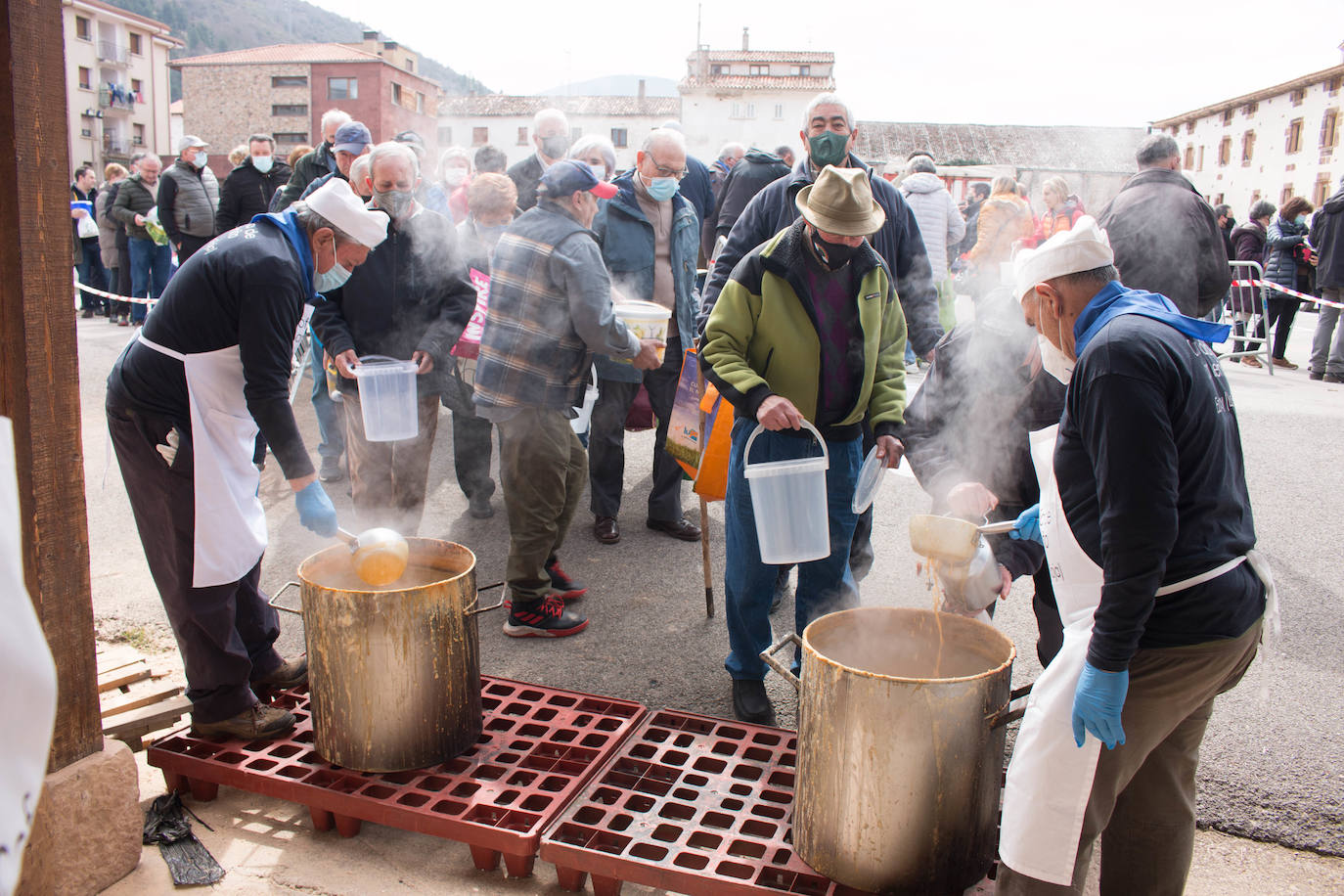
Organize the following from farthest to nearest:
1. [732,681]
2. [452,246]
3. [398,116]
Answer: [398,116]
[452,246]
[732,681]

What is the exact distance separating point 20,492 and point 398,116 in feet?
242

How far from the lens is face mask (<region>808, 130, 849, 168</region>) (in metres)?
4.47

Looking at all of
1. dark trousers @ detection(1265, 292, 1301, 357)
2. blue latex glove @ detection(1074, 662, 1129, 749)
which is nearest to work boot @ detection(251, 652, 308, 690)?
blue latex glove @ detection(1074, 662, 1129, 749)

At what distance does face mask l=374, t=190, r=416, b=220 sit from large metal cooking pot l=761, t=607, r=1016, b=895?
3309 mm

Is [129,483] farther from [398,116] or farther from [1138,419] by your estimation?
[398,116]

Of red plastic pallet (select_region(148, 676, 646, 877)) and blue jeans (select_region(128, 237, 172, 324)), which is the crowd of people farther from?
blue jeans (select_region(128, 237, 172, 324))

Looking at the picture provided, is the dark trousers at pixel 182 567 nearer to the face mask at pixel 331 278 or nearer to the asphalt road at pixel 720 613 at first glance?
the asphalt road at pixel 720 613

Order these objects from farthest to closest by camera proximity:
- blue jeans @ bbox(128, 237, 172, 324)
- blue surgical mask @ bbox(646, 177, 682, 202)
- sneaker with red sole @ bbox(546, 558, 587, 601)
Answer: blue jeans @ bbox(128, 237, 172, 324), blue surgical mask @ bbox(646, 177, 682, 202), sneaker with red sole @ bbox(546, 558, 587, 601)

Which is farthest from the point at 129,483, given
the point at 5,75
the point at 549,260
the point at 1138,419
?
the point at 1138,419

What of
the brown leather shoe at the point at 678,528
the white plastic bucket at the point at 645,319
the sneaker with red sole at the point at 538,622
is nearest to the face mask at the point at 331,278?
the white plastic bucket at the point at 645,319

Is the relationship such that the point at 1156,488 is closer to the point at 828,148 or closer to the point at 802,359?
the point at 802,359

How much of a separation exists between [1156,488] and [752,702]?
2.03 metres

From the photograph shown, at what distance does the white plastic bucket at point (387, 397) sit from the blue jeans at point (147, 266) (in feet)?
32.2

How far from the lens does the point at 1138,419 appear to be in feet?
6.37
